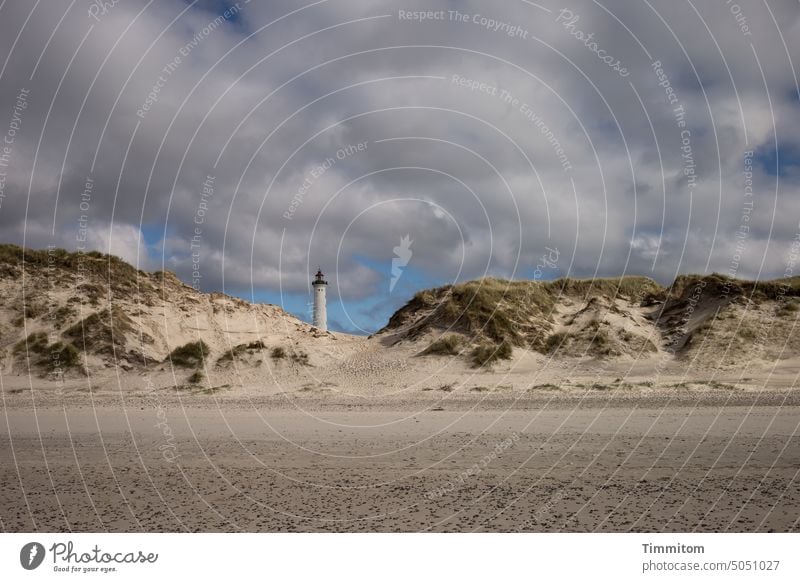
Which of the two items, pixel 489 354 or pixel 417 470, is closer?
pixel 417 470

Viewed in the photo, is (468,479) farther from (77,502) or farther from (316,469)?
(77,502)

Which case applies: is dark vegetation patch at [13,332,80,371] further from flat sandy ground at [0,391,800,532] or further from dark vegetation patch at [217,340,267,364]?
flat sandy ground at [0,391,800,532]

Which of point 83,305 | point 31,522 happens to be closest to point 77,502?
point 31,522

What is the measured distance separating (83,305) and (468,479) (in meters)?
28.4

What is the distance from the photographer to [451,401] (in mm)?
19234

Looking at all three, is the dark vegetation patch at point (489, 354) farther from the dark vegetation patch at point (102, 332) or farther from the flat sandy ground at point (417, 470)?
the dark vegetation patch at point (102, 332)

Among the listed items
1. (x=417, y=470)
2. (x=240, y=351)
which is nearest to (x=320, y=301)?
(x=240, y=351)
